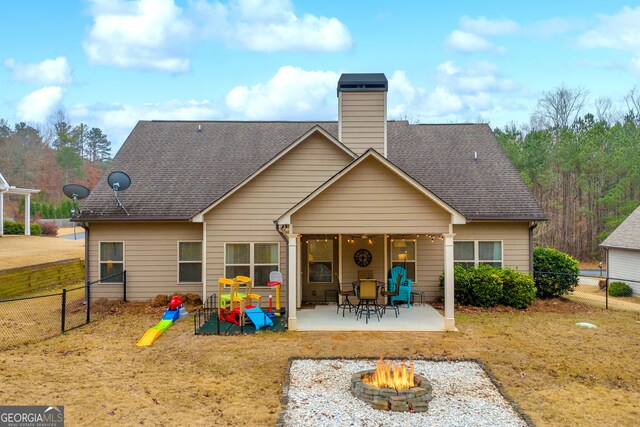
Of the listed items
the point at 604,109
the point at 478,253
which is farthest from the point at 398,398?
the point at 604,109

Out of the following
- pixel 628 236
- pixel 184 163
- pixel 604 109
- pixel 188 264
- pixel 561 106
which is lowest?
pixel 188 264

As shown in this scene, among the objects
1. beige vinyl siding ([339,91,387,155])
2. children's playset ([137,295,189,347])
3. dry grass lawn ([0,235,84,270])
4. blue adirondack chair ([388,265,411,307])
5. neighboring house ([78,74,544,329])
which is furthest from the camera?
dry grass lawn ([0,235,84,270])

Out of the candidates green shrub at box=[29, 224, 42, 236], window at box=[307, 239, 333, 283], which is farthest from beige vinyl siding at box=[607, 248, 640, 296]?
green shrub at box=[29, 224, 42, 236]

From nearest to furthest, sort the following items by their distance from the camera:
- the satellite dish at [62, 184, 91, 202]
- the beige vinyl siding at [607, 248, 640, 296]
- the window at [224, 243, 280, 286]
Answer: the window at [224, 243, 280, 286] < the satellite dish at [62, 184, 91, 202] < the beige vinyl siding at [607, 248, 640, 296]

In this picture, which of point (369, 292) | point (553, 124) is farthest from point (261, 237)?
point (553, 124)

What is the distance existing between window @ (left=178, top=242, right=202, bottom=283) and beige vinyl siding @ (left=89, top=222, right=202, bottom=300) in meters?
0.13

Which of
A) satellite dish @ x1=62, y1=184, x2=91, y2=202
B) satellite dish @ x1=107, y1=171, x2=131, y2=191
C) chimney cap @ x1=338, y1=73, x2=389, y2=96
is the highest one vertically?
chimney cap @ x1=338, y1=73, x2=389, y2=96

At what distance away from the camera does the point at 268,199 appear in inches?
500

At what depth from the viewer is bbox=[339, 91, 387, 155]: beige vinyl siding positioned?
548 inches

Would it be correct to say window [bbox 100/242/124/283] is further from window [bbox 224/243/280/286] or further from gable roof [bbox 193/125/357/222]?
window [bbox 224/243/280/286]

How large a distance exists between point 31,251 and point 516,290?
76.5 feet

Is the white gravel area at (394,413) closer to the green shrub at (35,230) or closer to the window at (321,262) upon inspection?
the window at (321,262)

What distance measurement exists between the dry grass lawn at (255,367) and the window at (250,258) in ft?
7.49

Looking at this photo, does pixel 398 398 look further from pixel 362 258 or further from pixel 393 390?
pixel 362 258
